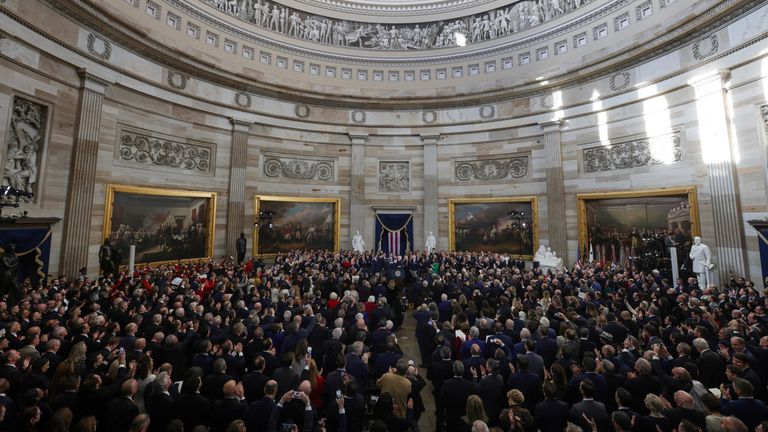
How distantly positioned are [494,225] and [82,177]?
68.4 ft

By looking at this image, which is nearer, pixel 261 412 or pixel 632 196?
pixel 261 412

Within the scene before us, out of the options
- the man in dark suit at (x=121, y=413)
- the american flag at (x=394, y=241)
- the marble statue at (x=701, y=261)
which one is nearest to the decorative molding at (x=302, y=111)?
the american flag at (x=394, y=241)

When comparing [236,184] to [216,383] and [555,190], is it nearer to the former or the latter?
[216,383]

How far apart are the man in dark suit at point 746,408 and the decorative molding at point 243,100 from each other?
74.0ft

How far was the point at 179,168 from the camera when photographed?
1827 centimetres

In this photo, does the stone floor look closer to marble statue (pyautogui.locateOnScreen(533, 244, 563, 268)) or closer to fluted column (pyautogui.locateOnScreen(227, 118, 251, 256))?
marble statue (pyautogui.locateOnScreen(533, 244, 563, 268))

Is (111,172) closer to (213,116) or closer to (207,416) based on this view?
(213,116)

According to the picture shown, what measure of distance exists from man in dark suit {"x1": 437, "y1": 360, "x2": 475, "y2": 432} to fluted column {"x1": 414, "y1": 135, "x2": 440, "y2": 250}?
17.8m

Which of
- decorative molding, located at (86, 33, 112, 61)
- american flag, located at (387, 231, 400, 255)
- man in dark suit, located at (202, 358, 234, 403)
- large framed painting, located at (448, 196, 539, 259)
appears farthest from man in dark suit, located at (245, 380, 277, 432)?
american flag, located at (387, 231, 400, 255)

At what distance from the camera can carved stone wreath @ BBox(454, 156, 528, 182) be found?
2169 centimetres

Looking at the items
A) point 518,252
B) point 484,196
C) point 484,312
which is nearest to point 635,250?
point 518,252

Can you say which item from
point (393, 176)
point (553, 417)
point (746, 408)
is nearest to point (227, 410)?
point (553, 417)

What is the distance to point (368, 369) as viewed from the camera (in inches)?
241

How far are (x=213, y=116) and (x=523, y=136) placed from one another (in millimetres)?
18408
